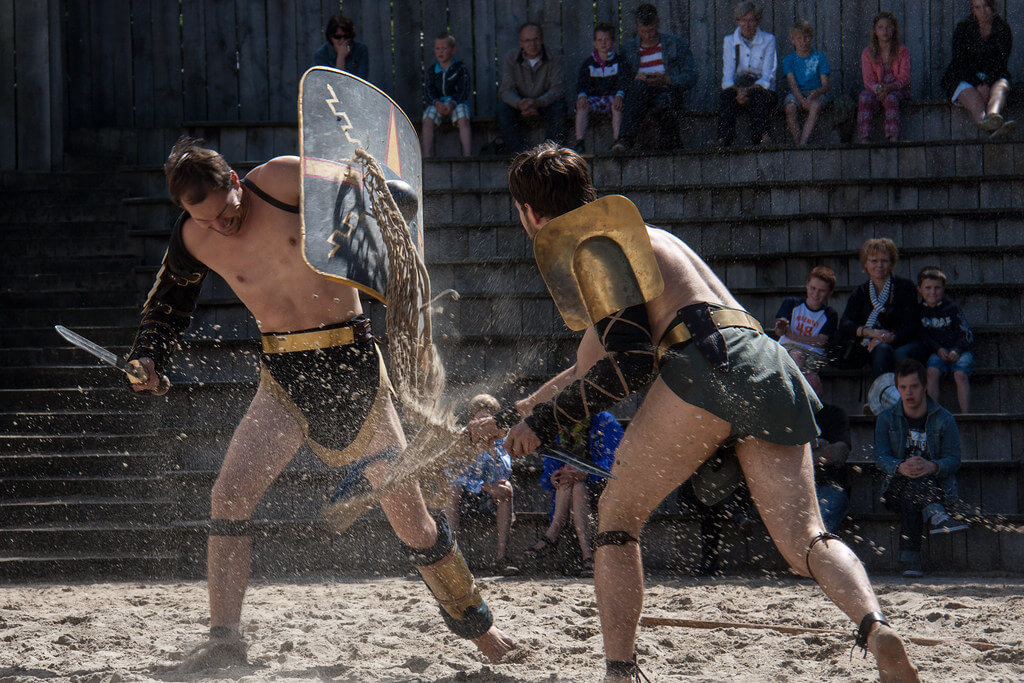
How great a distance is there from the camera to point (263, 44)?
28.1 feet

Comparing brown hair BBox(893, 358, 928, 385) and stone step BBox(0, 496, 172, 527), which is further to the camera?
stone step BBox(0, 496, 172, 527)

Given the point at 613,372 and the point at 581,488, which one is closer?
the point at 613,372

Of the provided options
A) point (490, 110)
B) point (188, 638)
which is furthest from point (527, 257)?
point (188, 638)

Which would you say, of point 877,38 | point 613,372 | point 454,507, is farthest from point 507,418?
point 877,38

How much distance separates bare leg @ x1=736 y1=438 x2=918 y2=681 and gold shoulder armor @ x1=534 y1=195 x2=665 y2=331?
48 centimetres

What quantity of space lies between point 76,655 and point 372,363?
1.35 metres

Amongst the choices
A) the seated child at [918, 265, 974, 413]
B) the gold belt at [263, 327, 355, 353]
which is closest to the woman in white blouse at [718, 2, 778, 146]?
the seated child at [918, 265, 974, 413]

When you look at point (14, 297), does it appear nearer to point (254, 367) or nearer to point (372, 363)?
point (254, 367)

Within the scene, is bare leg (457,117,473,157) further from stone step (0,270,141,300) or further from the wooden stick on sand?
the wooden stick on sand

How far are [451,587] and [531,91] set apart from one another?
192 inches

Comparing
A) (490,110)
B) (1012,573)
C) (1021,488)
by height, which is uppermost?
(490,110)

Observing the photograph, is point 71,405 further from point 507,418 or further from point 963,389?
point 963,389

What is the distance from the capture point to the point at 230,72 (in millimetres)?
8617

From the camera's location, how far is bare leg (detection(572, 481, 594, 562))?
5.01 m
